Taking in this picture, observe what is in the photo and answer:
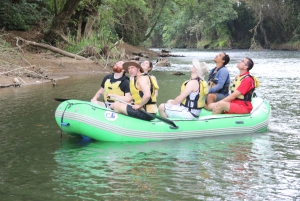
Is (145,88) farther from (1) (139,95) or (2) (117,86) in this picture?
(2) (117,86)

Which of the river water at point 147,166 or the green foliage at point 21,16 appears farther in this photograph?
the green foliage at point 21,16

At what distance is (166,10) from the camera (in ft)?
128

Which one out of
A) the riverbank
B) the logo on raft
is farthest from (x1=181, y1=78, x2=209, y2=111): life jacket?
the riverbank

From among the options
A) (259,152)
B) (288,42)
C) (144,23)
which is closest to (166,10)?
(144,23)

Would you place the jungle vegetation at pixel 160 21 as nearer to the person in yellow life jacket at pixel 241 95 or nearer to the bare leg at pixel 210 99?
the bare leg at pixel 210 99

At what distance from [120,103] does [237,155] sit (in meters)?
1.97

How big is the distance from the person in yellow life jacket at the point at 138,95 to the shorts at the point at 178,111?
35 centimetres

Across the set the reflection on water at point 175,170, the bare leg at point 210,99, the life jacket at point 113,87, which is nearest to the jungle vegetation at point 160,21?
the bare leg at point 210,99

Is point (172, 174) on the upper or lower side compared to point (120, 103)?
lower

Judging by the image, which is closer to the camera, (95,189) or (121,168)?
(95,189)

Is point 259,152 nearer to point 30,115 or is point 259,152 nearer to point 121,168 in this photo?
point 121,168

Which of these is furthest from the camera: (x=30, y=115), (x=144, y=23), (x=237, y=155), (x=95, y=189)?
(x=144, y=23)

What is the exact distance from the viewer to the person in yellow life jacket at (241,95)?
800cm

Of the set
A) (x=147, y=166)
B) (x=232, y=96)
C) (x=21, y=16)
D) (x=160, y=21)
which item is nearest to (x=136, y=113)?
(x=147, y=166)
